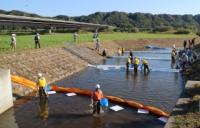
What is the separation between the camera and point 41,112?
23.9 meters

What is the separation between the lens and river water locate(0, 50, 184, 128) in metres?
21.2

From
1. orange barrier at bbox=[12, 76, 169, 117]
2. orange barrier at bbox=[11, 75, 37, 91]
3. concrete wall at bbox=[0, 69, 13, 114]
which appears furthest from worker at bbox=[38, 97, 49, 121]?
A: orange barrier at bbox=[11, 75, 37, 91]

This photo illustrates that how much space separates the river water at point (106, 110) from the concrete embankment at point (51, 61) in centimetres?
208

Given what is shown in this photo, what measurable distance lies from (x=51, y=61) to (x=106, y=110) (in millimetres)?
19446

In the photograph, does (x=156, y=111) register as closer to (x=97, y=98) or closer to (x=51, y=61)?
(x=97, y=98)

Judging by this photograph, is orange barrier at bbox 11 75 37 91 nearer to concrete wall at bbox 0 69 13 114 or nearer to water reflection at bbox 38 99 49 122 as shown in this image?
water reflection at bbox 38 99 49 122

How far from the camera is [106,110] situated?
23875 mm

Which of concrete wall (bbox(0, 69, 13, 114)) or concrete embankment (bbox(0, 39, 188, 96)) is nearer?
concrete wall (bbox(0, 69, 13, 114))

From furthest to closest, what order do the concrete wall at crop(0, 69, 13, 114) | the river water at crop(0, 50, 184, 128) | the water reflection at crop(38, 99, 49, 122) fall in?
the concrete wall at crop(0, 69, 13, 114)
the water reflection at crop(38, 99, 49, 122)
the river water at crop(0, 50, 184, 128)

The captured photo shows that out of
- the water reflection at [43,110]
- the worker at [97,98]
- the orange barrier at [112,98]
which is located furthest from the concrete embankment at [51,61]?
the worker at [97,98]

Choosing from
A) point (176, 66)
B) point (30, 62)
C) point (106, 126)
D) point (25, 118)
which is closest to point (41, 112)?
point (25, 118)

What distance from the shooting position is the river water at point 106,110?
21.2m

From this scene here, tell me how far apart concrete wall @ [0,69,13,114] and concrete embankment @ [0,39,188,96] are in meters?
3.50

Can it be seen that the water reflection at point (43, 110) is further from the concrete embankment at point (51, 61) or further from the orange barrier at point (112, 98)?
the orange barrier at point (112, 98)
